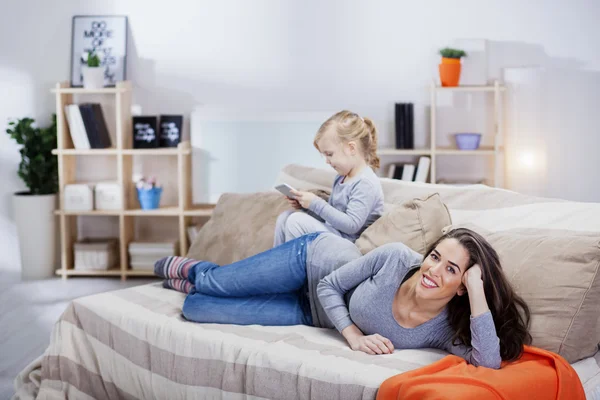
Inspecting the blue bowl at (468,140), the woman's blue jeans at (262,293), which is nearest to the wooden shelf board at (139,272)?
the blue bowl at (468,140)

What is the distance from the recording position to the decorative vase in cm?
452

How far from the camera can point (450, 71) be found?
14.9 feet

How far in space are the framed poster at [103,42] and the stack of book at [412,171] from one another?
5.88 ft

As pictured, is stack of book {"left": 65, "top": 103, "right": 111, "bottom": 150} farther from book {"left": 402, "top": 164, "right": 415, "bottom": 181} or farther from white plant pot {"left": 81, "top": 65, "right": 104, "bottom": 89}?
book {"left": 402, "top": 164, "right": 415, "bottom": 181}

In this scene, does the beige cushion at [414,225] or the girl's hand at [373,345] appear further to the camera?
the beige cushion at [414,225]

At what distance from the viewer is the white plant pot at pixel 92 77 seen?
471 cm

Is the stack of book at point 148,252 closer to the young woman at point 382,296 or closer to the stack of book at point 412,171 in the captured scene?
the stack of book at point 412,171

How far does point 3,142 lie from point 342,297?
343 centimetres

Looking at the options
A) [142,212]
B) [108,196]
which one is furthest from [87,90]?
[142,212]

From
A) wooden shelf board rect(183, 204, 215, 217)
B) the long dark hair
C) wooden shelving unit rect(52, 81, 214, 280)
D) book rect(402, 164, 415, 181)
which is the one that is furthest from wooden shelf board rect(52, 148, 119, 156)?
the long dark hair

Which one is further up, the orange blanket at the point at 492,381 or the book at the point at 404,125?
the book at the point at 404,125

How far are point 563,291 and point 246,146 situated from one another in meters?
3.00

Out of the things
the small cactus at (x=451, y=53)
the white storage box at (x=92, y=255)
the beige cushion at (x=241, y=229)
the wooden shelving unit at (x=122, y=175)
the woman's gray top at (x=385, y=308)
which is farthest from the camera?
the white storage box at (x=92, y=255)

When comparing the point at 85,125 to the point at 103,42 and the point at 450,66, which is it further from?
the point at 450,66
